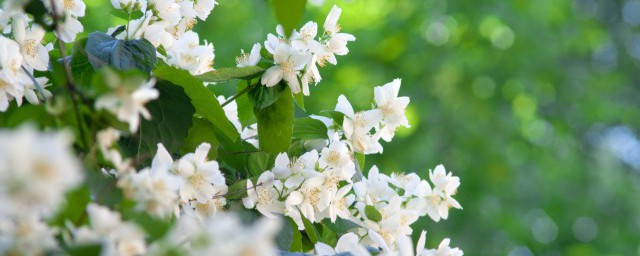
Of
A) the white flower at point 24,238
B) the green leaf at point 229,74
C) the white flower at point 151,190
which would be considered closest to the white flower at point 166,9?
the green leaf at point 229,74

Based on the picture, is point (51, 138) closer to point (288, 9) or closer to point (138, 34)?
point (288, 9)

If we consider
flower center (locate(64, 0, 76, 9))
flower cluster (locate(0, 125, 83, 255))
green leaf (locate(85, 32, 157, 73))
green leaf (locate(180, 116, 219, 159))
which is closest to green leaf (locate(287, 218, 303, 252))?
green leaf (locate(180, 116, 219, 159))

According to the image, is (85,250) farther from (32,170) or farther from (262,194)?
(262,194)

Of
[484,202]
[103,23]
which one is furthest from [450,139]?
[103,23]

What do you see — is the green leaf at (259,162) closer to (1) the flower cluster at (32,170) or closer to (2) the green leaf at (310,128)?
(2) the green leaf at (310,128)

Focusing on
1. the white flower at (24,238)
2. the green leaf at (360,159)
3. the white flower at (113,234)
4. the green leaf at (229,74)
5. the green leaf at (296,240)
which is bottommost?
the green leaf at (360,159)
